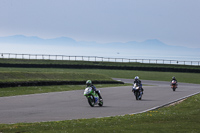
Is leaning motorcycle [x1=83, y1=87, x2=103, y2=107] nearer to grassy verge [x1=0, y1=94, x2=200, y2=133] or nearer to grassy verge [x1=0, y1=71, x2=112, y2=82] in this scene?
grassy verge [x1=0, y1=94, x2=200, y2=133]

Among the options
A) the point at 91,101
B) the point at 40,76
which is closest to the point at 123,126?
the point at 91,101

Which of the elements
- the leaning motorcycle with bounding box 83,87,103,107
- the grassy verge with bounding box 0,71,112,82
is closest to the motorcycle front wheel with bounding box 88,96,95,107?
the leaning motorcycle with bounding box 83,87,103,107

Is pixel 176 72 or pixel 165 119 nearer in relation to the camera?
pixel 165 119

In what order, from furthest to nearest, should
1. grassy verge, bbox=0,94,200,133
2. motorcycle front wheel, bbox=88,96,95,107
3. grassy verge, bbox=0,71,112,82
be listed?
grassy verge, bbox=0,71,112,82 → motorcycle front wheel, bbox=88,96,95,107 → grassy verge, bbox=0,94,200,133

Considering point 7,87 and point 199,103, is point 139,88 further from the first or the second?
point 7,87

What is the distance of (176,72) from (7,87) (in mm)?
45497

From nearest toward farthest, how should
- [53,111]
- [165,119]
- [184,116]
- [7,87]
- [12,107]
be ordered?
[165,119] → [184,116] → [53,111] → [12,107] → [7,87]

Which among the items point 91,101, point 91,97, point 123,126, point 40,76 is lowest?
point 123,126

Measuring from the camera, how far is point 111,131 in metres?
12.0

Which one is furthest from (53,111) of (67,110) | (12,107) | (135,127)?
(135,127)

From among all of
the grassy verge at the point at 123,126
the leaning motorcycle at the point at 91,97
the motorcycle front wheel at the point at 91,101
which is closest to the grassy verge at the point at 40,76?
the leaning motorcycle at the point at 91,97

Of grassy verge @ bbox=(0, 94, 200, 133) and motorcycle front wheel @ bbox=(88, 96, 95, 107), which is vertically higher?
motorcycle front wheel @ bbox=(88, 96, 95, 107)

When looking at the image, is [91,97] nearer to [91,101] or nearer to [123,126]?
[91,101]

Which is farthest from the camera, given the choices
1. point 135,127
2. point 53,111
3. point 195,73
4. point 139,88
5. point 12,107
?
point 195,73
